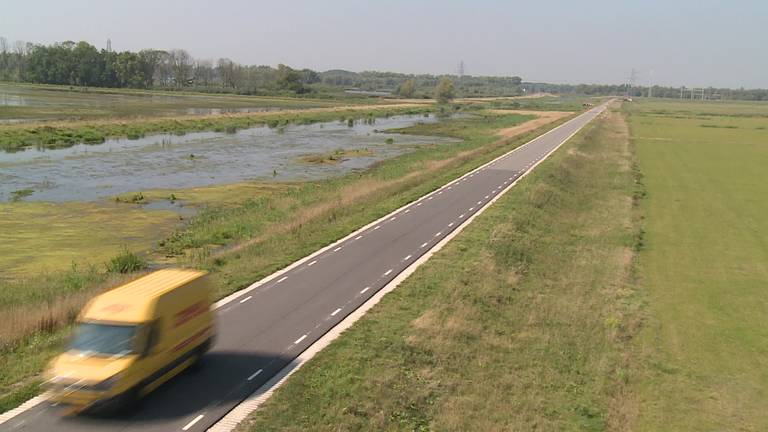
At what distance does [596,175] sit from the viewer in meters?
53.7

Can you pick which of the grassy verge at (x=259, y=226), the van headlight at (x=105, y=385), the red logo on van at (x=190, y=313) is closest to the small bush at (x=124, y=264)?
the grassy verge at (x=259, y=226)

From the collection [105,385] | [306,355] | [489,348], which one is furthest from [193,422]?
[489,348]

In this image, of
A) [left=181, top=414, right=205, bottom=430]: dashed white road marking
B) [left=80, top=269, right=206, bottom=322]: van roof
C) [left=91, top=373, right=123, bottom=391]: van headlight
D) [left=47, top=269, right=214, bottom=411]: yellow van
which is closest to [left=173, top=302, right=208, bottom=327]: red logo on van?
[left=47, top=269, right=214, bottom=411]: yellow van

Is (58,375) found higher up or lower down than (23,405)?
higher up

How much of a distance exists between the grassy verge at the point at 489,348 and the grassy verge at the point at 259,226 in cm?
557

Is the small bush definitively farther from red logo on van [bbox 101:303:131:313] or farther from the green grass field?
the green grass field

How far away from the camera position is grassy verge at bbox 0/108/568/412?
672 inches

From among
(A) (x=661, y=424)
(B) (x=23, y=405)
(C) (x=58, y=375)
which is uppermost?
(C) (x=58, y=375)

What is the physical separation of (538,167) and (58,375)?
44410 millimetres

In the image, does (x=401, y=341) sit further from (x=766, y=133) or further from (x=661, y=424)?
(x=766, y=133)

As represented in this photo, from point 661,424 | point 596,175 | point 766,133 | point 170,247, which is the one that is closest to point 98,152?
point 170,247

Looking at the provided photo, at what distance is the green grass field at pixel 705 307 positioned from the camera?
15.6 m

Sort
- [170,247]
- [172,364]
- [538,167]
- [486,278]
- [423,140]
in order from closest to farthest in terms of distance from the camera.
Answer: [172,364], [486,278], [170,247], [538,167], [423,140]

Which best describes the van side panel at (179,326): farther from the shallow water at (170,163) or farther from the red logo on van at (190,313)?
the shallow water at (170,163)
